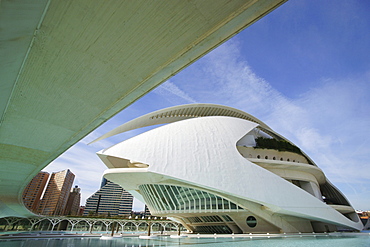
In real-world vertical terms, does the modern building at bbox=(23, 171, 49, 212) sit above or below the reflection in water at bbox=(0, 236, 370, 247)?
above

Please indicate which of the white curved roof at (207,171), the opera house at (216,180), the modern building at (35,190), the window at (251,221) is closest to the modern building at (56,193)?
the modern building at (35,190)

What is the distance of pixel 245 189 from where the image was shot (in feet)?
49.3

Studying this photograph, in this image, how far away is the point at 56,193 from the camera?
80375mm

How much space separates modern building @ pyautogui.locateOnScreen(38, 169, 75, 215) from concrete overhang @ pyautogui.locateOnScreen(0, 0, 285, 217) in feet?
283

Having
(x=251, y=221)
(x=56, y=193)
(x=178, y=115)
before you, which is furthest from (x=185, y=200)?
(x=56, y=193)

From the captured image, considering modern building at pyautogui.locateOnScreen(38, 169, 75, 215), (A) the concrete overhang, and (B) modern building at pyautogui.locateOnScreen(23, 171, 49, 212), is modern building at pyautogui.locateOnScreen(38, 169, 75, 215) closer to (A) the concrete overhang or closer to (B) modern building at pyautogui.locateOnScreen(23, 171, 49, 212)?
(B) modern building at pyautogui.locateOnScreen(23, 171, 49, 212)

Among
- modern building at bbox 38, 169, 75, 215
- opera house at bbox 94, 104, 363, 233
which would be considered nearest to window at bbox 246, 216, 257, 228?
opera house at bbox 94, 104, 363, 233

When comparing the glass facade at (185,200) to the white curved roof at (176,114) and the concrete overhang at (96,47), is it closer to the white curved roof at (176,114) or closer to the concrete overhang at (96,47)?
the white curved roof at (176,114)

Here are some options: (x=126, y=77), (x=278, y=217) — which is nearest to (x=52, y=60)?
(x=126, y=77)

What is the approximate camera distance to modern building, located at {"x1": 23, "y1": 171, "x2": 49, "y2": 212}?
6523cm

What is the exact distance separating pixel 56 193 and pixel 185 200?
8400 centimetres

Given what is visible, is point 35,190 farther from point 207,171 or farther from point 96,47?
point 96,47

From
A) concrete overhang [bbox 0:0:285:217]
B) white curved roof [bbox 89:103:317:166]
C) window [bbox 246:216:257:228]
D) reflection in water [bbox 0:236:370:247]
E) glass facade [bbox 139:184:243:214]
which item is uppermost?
white curved roof [bbox 89:103:317:166]

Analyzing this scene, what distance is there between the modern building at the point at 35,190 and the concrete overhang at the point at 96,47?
76.6m
